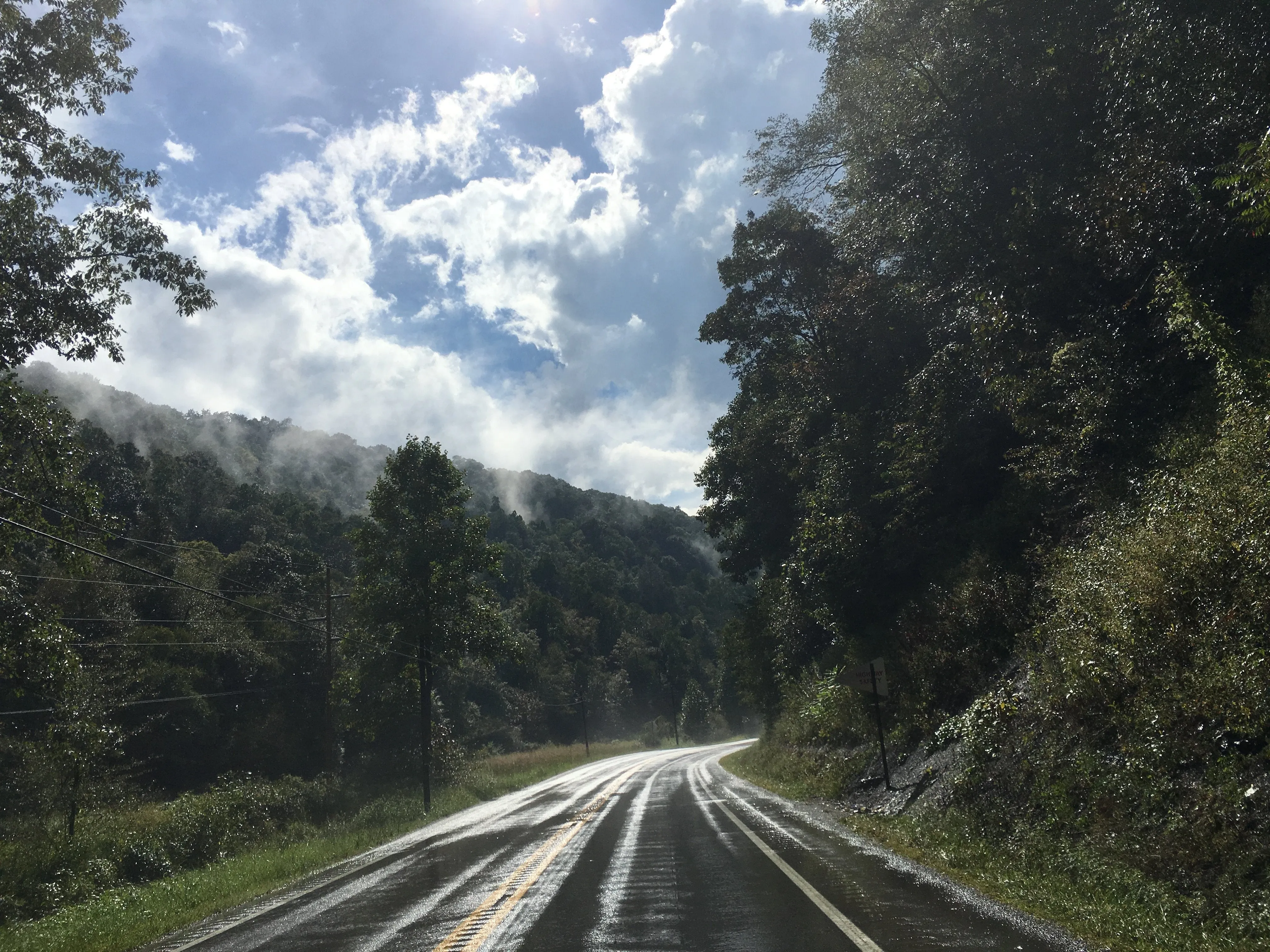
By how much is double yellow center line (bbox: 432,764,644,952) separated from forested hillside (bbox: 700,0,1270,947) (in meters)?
5.95

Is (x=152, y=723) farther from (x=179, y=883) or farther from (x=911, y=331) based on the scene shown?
(x=911, y=331)

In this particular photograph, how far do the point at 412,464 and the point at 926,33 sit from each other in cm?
2778

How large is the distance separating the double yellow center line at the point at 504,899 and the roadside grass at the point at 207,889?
401 cm

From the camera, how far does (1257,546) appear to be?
7.52 m

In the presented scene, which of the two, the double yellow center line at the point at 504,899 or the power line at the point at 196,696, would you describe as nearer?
the double yellow center line at the point at 504,899

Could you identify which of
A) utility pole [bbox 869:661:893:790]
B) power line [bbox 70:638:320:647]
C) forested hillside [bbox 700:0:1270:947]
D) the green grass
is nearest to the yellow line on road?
forested hillside [bbox 700:0:1270:947]

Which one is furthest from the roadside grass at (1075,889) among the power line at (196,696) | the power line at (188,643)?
the power line at (188,643)

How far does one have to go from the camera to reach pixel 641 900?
8680mm

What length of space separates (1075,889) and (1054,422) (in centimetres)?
957

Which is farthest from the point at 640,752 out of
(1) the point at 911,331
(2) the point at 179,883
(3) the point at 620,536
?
(3) the point at 620,536

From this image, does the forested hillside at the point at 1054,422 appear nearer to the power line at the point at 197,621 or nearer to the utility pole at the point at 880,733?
the utility pole at the point at 880,733

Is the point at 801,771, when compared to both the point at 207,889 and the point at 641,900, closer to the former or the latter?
the point at 207,889

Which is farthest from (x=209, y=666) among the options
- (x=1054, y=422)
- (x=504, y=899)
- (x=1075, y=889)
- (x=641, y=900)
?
(x=1075, y=889)

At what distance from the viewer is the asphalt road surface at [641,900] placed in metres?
6.78
